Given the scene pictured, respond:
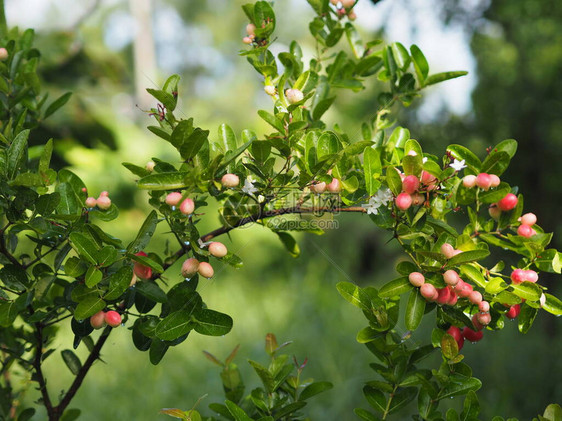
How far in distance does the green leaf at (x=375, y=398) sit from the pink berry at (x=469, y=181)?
0.77 feet

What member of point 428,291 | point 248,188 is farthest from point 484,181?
point 248,188

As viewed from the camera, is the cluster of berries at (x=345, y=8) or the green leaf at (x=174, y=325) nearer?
the green leaf at (x=174, y=325)

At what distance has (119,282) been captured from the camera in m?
0.45

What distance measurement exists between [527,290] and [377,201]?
0.50ft

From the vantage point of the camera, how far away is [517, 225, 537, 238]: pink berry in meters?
0.48

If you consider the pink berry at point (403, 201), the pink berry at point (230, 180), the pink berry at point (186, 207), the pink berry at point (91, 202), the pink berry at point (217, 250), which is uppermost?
the pink berry at point (230, 180)

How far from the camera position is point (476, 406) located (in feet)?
1.59

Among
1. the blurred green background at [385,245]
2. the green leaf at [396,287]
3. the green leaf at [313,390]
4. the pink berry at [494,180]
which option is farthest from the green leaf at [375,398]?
the blurred green background at [385,245]

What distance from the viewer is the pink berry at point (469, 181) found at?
0.47 m

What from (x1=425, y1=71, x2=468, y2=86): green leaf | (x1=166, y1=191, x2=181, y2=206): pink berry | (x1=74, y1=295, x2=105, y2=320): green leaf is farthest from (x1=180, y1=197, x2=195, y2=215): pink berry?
(x1=425, y1=71, x2=468, y2=86): green leaf

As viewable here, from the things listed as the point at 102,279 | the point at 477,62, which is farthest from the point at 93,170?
the point at 102,279

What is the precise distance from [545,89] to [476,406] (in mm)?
1613

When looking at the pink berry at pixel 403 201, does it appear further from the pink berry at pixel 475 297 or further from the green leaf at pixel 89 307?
the green leaf at pixel 89 307

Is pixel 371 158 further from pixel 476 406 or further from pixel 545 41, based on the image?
pixel 545 41
